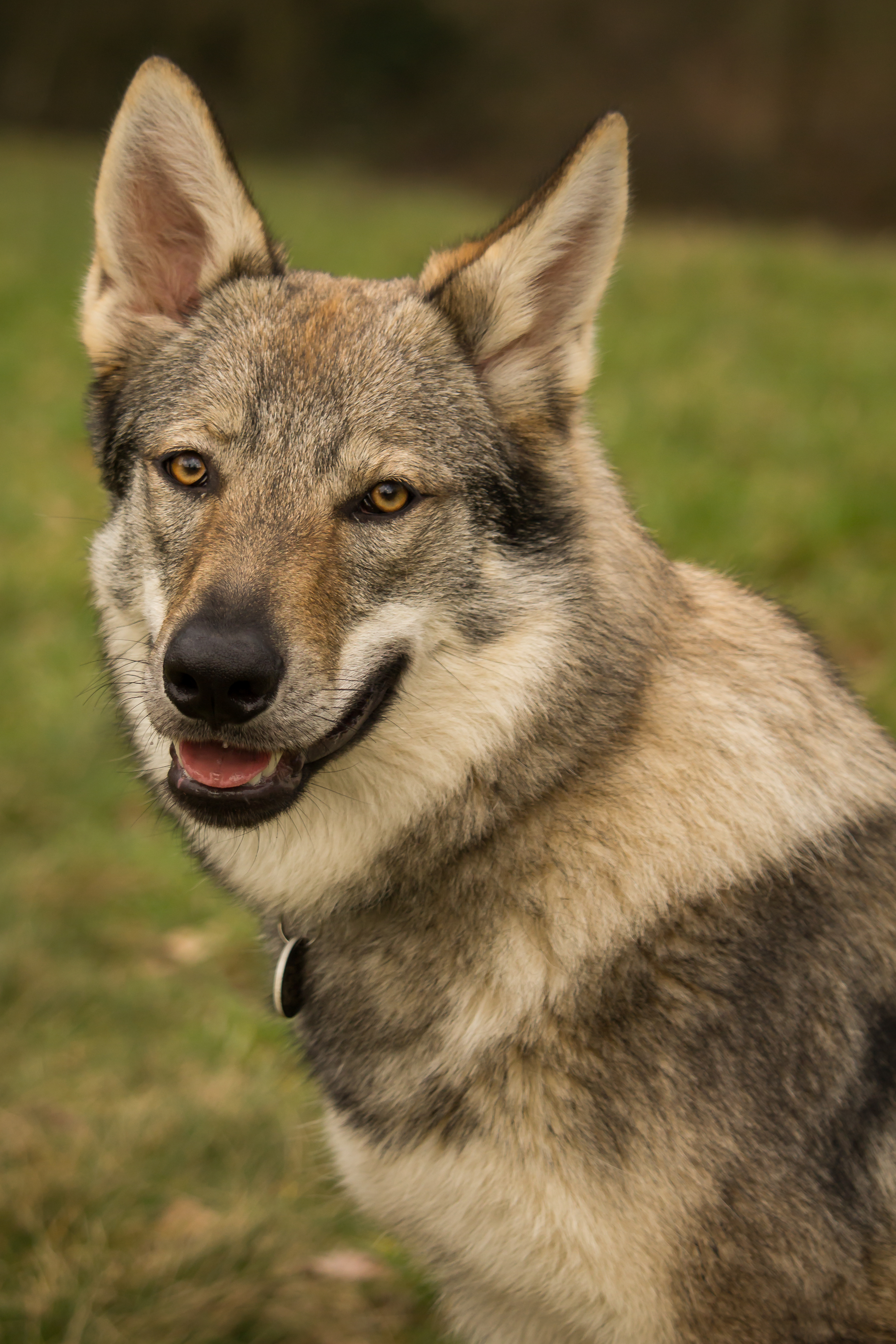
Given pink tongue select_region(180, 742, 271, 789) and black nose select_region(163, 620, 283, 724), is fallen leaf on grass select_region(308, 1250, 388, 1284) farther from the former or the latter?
black nose select_region(163, 620, 283, 724)

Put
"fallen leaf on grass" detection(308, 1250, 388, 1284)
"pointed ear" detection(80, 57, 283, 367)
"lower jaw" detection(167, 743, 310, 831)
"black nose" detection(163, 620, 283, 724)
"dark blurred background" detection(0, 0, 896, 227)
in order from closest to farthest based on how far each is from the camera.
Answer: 1. "black nose" detection(163, 620, 283, 724)
2. "lower jaw" detection(167, 743, 310, 831)
3. "pointed ear" detection(80, 57, 283, 367)
4. "fallen leaf on grass" detection(308, 1250, 388, 1284)
5. "dark blurred background" detection(0, 0, 896, 227)

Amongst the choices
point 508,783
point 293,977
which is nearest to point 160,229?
point 508,783

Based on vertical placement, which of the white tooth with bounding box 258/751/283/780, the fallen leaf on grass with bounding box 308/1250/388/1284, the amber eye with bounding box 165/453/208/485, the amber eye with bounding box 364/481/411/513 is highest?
the amber eye with bounding box 165/453/208/485

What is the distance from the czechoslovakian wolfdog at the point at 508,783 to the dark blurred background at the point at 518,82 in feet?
58.0

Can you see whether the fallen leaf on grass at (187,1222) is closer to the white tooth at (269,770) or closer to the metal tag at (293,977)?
the metal tag at (293,977)

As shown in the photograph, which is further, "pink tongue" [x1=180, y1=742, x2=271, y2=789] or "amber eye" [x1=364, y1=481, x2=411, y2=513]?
"amber eye" [x1=364, y1=481, x2=411, y2=513]

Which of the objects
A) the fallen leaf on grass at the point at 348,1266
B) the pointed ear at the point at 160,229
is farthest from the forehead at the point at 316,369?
the fallen leaf on grass at the point at 348,1266

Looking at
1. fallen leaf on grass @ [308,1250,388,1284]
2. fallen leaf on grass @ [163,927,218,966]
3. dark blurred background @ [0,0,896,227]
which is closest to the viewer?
fallen leaf on grass @ [308,1250,388,1284]

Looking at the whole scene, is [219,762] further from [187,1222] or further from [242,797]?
[187,1222]

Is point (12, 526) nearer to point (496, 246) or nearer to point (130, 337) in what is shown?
point (130, 337)

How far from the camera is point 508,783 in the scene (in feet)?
7.87

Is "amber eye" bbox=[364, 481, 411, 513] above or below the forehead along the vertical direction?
below

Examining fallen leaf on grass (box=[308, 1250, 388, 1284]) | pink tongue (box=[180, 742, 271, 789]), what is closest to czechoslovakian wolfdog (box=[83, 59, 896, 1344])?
pink tongue (box=[180, 742, 271, 789])

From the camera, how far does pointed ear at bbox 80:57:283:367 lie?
260 cm
